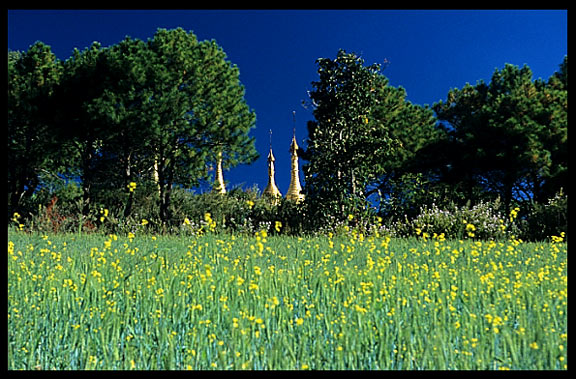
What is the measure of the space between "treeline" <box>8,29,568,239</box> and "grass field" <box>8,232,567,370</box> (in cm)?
457

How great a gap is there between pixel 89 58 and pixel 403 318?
→ 15.2 m

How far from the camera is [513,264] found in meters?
5.43

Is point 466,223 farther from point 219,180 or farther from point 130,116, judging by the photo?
point 130,116

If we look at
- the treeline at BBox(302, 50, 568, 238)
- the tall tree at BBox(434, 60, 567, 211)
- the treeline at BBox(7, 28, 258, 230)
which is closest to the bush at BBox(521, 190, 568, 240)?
the treeline at BBox(302, 50, 568, 238)

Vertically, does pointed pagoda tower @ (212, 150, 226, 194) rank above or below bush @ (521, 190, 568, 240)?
above

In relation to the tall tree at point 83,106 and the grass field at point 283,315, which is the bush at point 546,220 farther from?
the tall tree at point 83,106

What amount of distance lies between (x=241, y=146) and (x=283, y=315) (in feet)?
41.2

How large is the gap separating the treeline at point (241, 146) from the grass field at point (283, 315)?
4565 mm

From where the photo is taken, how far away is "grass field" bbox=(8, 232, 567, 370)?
3.14 metres

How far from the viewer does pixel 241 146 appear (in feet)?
52.4

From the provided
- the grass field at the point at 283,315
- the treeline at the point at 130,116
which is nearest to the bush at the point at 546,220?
the grass field at the point at 283,315

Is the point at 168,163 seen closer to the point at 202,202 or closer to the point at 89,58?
the point at 202,202

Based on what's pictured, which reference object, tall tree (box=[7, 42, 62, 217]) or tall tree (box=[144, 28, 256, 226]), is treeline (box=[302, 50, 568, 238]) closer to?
tall tree (box=[144, 28, 256, 226])
